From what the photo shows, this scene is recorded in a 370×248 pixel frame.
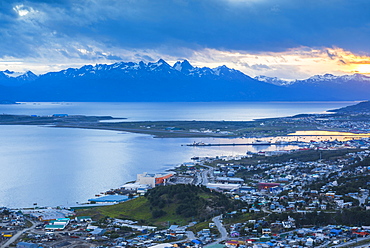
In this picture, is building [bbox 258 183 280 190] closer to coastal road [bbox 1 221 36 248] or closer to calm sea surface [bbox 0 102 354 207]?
calm sea surface [bbox 0 102 354 207]

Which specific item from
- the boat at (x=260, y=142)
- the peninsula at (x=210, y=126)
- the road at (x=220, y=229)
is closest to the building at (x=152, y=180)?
the road at (x=220, y=229)

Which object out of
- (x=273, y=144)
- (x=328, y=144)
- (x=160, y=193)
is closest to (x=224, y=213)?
(x=160, y=193)

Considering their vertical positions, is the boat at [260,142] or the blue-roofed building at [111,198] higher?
the boat at [260,142]

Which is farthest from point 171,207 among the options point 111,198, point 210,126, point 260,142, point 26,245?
point 210,126

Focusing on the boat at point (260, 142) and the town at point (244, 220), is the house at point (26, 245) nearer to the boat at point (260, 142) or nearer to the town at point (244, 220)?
the town at point (244, 220)

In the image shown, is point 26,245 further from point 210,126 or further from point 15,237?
point 210,126

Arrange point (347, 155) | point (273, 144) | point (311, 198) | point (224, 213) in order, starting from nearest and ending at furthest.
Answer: point (224, 213) → point (311, 198) → point (347, 155) → point (273, 144)

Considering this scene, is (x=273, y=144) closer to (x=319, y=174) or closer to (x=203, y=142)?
(x=203, y=142)
